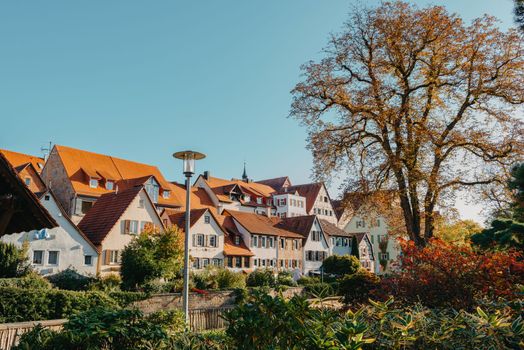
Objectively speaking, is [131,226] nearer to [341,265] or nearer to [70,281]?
[70,281]

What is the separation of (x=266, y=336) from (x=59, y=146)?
5112cm

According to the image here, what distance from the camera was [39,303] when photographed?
69.5 ft

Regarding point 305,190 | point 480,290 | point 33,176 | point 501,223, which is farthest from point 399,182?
point 305,190

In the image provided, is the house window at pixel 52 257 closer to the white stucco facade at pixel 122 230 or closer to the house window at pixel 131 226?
the white stucco facade at pixel 122 230

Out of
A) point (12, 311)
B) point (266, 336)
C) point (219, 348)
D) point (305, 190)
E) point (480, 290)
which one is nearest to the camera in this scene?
point (266, 336)

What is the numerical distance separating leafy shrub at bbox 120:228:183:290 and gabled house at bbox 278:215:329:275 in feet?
105

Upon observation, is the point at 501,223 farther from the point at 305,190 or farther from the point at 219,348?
the point at 305,190

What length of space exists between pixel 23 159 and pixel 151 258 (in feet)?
107

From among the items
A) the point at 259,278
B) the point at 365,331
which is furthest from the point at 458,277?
the point at 259,278

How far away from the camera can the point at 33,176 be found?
45312 millimetres

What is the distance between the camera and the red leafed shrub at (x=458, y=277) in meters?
13.1

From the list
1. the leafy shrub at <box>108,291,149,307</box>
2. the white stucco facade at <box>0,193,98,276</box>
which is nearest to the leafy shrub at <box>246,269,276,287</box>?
the white stucco facade at <box>0,193,98,276</box>

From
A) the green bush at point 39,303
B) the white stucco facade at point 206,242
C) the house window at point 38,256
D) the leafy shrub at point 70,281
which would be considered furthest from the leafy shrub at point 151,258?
the white stucco facade at point 206,242

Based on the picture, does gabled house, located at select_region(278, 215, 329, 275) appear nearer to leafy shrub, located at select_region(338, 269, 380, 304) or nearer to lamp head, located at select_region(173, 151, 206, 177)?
leafy shrub, located at select_region(338, 269, 380, 304)
